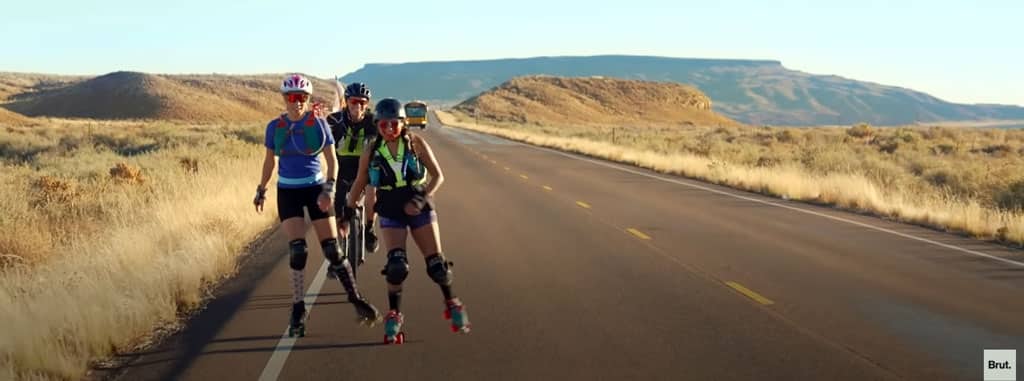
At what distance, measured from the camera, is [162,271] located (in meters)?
8.09

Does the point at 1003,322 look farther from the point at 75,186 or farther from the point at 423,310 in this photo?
the point at 75,186

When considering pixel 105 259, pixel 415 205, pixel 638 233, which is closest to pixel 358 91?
pixel 415 205

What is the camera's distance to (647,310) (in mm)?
7418

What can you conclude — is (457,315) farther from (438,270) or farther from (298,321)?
Result: (298,321)

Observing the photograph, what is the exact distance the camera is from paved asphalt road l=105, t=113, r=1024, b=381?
568 centimetres

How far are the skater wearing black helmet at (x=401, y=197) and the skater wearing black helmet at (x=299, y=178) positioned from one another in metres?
0.49

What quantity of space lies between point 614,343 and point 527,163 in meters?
25.2

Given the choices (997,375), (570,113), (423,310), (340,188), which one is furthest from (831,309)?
(570,113)

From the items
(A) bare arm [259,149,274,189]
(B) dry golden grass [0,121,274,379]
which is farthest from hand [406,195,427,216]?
(B) dry golden grass [0,121,274,379]

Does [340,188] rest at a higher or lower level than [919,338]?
higher

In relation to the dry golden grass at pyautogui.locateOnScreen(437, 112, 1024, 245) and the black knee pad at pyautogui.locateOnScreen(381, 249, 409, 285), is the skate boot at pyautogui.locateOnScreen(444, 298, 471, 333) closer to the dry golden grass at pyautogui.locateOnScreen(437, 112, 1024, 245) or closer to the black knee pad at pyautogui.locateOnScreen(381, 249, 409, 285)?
the black knee pad at pyautogui.locateOnScreen(381, 249, 409, 285)

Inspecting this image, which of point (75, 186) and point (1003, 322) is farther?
point (75, 186)

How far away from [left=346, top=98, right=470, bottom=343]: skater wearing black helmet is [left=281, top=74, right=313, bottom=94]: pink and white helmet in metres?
0.67

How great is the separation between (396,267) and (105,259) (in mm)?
4388
